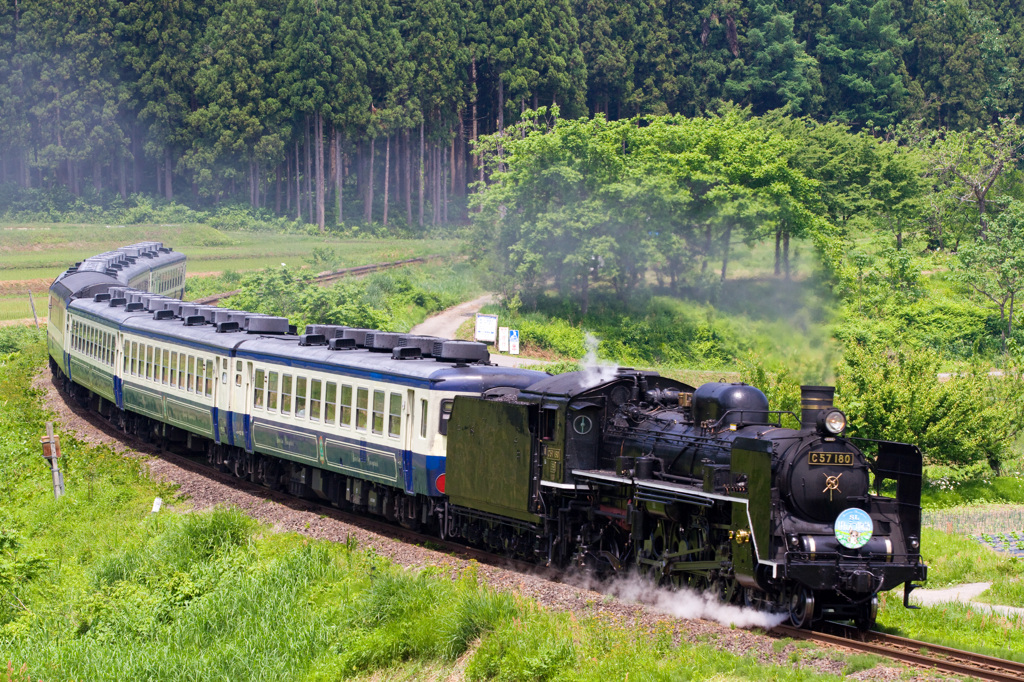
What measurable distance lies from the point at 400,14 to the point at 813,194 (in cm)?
3896

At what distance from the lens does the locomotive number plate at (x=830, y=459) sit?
1224 cm

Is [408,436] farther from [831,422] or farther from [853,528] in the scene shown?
[853,528]

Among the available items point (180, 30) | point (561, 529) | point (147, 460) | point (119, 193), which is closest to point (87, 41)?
point (180, 30)

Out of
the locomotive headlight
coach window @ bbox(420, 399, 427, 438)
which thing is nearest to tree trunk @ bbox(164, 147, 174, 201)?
coach window @ bbox(420, 399, 427, 438)

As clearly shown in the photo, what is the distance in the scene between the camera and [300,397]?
68.5 feet

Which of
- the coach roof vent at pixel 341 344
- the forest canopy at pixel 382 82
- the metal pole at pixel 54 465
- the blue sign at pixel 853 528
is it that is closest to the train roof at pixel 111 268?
the metal pole at pixel 54 465

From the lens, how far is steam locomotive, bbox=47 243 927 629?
40.3 ft

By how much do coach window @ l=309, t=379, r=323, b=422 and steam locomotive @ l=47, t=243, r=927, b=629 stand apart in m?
0.04

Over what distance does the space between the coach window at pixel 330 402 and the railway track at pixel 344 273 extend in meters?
27.8

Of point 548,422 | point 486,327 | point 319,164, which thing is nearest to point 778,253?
point 486,327

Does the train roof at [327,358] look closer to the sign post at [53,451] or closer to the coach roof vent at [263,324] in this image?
the coach roof vent at [263,324]

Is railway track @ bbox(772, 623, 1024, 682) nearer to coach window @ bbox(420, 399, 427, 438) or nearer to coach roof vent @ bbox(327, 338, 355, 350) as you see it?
coach window @ bbox(420, 399, 427, 438)

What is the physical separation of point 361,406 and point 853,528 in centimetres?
968

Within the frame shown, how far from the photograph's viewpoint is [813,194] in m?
51.2
